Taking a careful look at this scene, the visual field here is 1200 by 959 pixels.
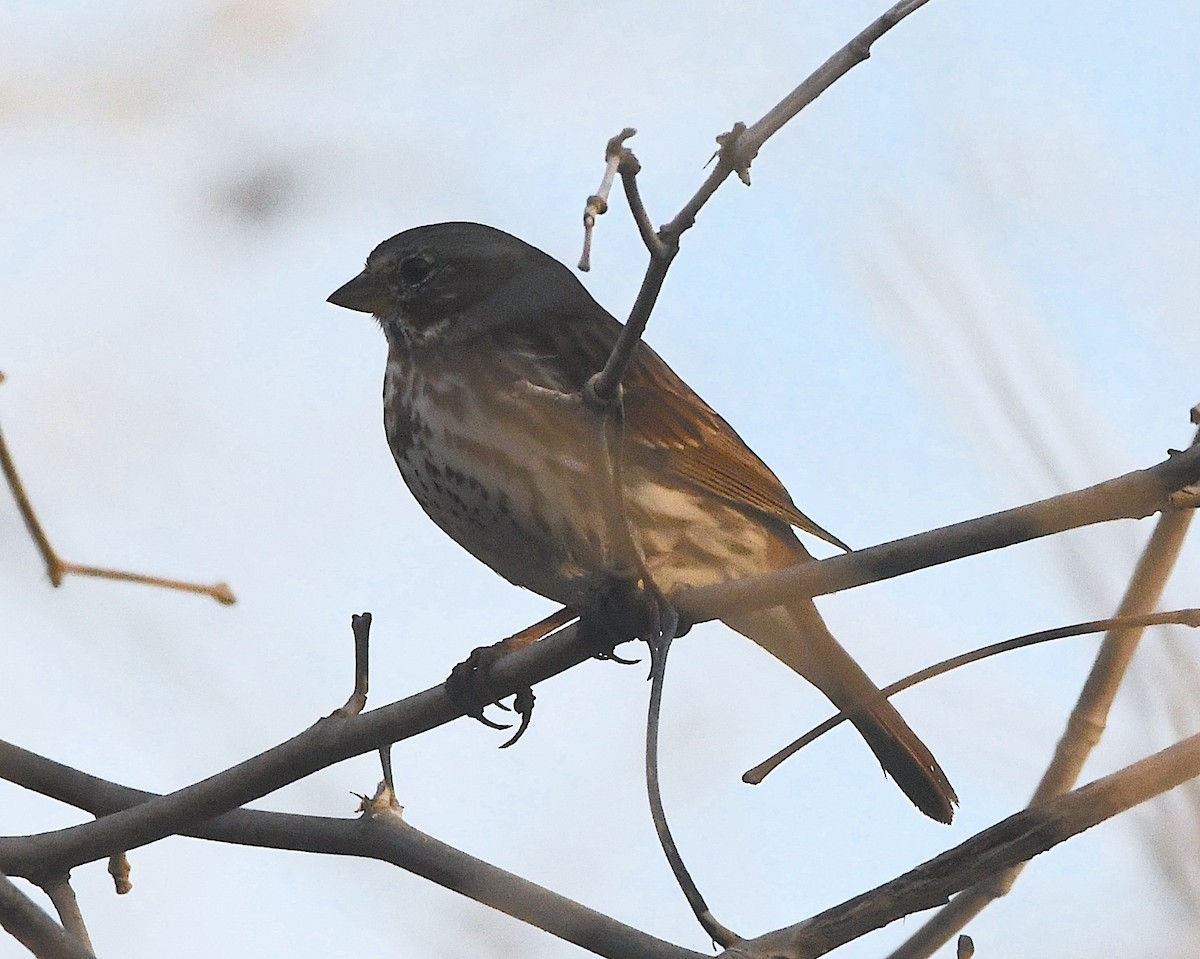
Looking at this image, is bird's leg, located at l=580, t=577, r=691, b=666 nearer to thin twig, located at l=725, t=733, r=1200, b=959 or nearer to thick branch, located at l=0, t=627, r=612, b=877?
thick branch, located at l=0, t=627, r=612, b=877

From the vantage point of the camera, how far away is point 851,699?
383 centimetres

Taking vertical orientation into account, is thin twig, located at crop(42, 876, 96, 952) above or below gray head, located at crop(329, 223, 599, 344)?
below

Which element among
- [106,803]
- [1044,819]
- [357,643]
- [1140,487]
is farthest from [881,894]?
[106,803]

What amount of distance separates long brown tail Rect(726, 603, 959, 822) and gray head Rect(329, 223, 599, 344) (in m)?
0.97

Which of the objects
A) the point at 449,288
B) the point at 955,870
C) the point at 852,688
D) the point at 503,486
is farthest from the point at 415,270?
the point at 955,870

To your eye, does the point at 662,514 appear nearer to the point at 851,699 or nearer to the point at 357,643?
the point at 851,699

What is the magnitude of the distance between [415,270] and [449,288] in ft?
0.35

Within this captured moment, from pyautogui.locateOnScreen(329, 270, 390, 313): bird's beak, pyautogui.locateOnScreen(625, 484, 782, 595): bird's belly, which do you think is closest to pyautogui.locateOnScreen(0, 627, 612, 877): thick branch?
pyautogui.locateOnScreen(625, 484, 782, 595): bird's belly

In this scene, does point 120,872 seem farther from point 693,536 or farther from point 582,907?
point 693,536

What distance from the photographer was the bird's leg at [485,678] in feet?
9.21

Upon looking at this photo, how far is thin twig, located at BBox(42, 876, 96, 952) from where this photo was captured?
2492 millimetres

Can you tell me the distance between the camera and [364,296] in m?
4.28

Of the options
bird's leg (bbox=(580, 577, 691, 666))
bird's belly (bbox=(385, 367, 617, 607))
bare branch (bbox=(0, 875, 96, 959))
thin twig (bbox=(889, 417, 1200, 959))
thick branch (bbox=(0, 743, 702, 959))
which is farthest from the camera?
bird's belly (bbox=(385, 367, 617, 607))

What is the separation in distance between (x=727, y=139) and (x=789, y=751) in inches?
33.1
